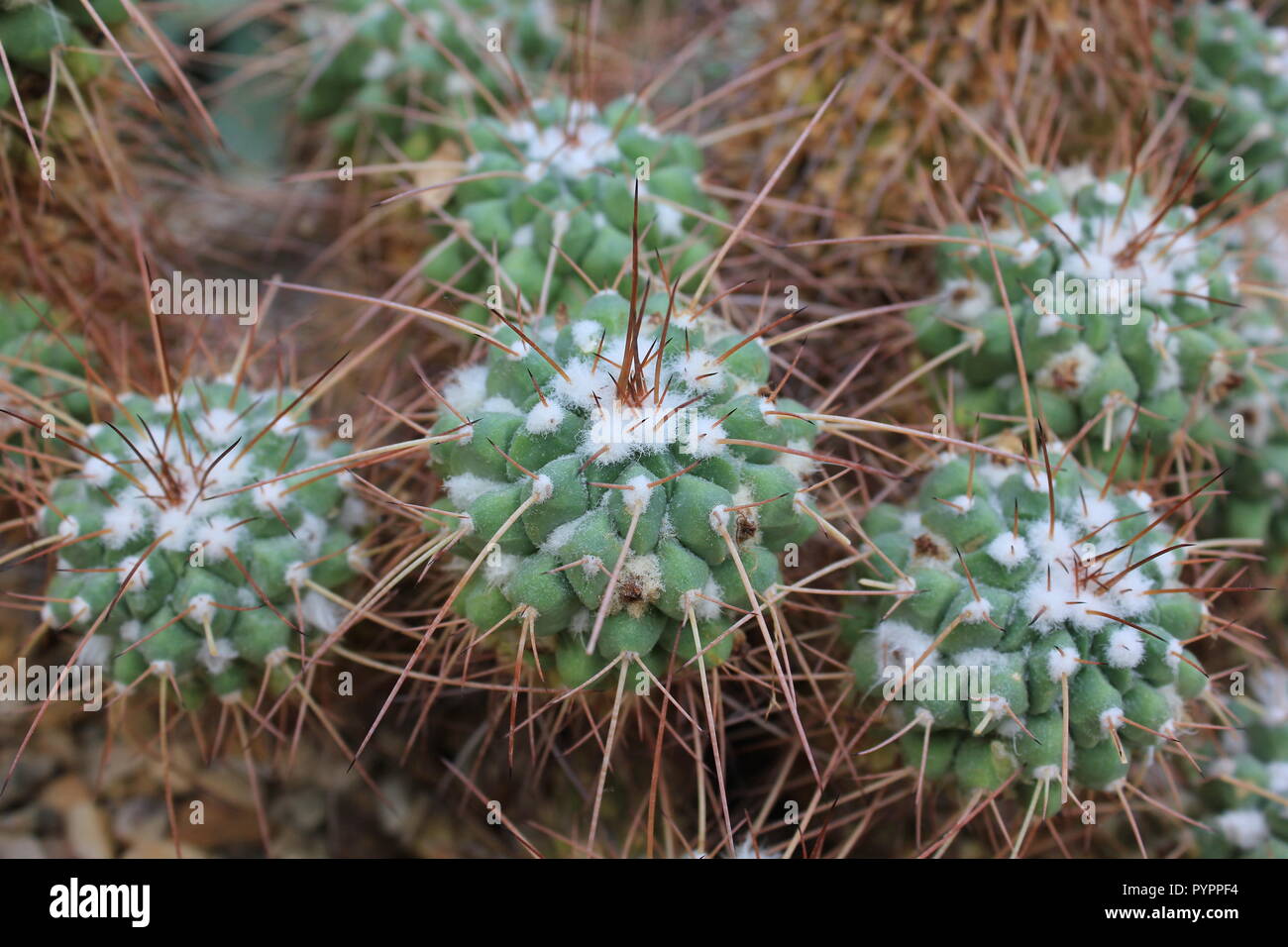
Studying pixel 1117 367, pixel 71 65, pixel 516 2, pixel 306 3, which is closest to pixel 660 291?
pixel 1117 367

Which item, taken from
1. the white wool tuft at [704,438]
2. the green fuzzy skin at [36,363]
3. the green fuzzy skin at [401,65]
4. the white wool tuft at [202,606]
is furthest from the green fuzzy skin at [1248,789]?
the green fuzzy skin at [36,363]

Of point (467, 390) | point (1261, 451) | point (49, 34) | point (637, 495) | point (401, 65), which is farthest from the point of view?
point (401, 65)

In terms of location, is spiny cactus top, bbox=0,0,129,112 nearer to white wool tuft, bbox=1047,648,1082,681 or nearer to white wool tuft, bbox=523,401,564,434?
white wool tuft, bbox=523,401,564,434

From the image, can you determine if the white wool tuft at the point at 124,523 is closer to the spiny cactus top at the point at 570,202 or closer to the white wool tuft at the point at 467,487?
the white wool tuft at the point at 467,487

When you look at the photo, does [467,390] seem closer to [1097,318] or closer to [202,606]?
[202,606]

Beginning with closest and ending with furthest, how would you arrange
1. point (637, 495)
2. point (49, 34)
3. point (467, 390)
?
point (637, 495)
point (467, 390)
point (49, 34)

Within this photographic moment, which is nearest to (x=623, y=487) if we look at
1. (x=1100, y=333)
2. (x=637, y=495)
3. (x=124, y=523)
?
(x=637, y=495)
